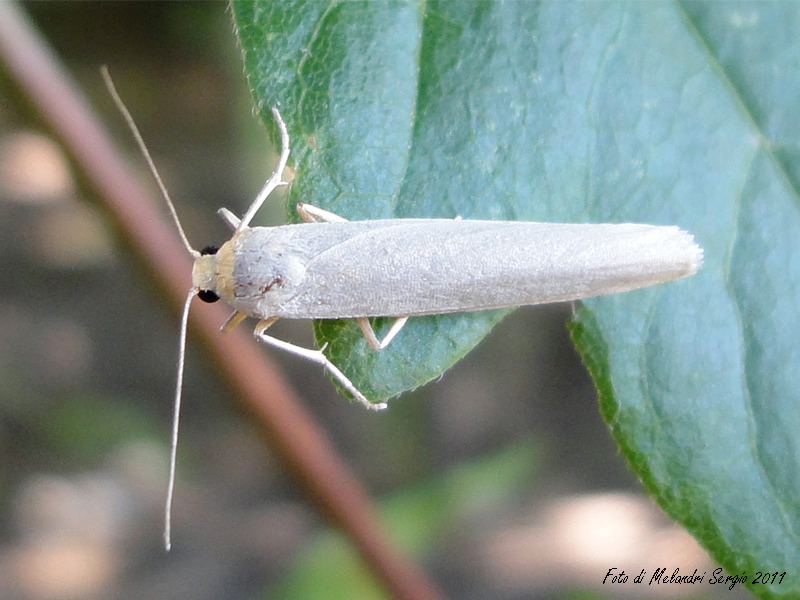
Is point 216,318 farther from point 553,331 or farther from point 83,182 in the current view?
point 553,331

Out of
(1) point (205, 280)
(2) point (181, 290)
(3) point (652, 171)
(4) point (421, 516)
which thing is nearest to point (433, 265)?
(3) point (652, 171)

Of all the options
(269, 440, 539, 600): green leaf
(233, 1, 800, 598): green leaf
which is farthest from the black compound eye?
(269, 440, 539, 600): green leaf

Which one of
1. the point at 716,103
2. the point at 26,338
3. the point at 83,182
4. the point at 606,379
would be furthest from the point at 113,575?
the point at 716,103

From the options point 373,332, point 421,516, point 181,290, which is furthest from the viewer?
point 421,516

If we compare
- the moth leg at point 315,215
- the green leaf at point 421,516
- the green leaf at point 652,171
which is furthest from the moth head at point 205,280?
the green leaf at point 421,516

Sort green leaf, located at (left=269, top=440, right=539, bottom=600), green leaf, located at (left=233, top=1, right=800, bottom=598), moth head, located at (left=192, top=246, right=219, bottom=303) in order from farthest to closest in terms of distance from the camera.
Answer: green leaf, located at (left=269, top=440, right=539, bottom=600) → moth head, located at (left=192, top=246, right=219, bottom=303) → green leaf, located at (left=233, top=1, right=800, bottom=598)

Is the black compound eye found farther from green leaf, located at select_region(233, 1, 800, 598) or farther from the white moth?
green leaf, located at select_region(233, 1, 800, 598)

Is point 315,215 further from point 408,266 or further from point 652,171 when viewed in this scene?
point 652,171

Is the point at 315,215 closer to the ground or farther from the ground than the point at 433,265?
farther from the ground

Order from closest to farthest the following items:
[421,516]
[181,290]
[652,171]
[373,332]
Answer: [652,171] < [373,332] < [181,290] < [421,516]
